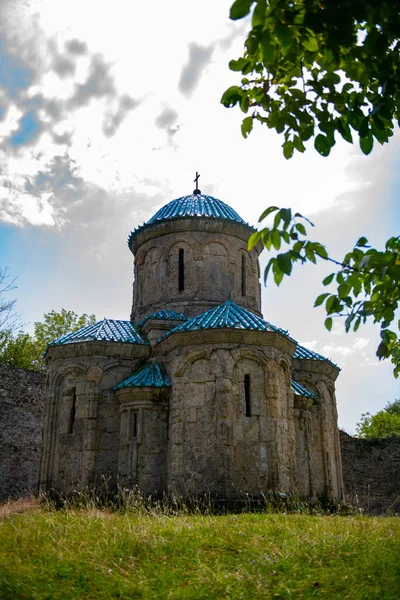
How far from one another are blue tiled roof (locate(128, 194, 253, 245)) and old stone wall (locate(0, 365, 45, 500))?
571cm

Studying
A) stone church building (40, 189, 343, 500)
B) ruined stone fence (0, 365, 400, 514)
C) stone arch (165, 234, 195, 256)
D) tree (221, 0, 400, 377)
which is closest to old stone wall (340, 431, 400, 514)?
ruined stone fence (0, 365, 400, 514)

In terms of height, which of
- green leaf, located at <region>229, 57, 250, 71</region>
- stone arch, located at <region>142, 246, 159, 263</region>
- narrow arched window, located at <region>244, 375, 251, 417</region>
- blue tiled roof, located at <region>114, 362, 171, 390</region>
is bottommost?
narrow arched window, located at <region>244, 375, 251, 417</region>

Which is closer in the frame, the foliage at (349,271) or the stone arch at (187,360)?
the foliage at (349,271)

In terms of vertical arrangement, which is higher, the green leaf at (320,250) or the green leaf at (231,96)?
the green leaf at (231,96)

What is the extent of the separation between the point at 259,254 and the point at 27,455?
28.5ft

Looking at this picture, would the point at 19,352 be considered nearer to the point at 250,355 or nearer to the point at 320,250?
the point at 250,355

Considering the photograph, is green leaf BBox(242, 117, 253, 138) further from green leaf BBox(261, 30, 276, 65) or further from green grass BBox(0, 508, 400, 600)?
green grass BBox(0, 508, 400, 600)

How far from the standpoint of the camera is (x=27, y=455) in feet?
54.5

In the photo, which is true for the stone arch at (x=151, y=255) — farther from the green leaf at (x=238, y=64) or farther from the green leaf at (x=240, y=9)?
the green leaf at (x=240, y=9)

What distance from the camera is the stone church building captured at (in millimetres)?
10258

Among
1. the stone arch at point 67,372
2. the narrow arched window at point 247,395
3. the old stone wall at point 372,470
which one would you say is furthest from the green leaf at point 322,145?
the old stone wall at point 372,470

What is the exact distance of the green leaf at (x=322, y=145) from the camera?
3.66 metres

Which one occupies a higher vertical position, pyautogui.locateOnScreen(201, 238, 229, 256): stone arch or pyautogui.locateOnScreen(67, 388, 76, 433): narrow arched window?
pyautogui.locateOnScreen(201, 238, 229, 256): stone arch

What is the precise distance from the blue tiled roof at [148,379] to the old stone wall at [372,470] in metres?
9.47
